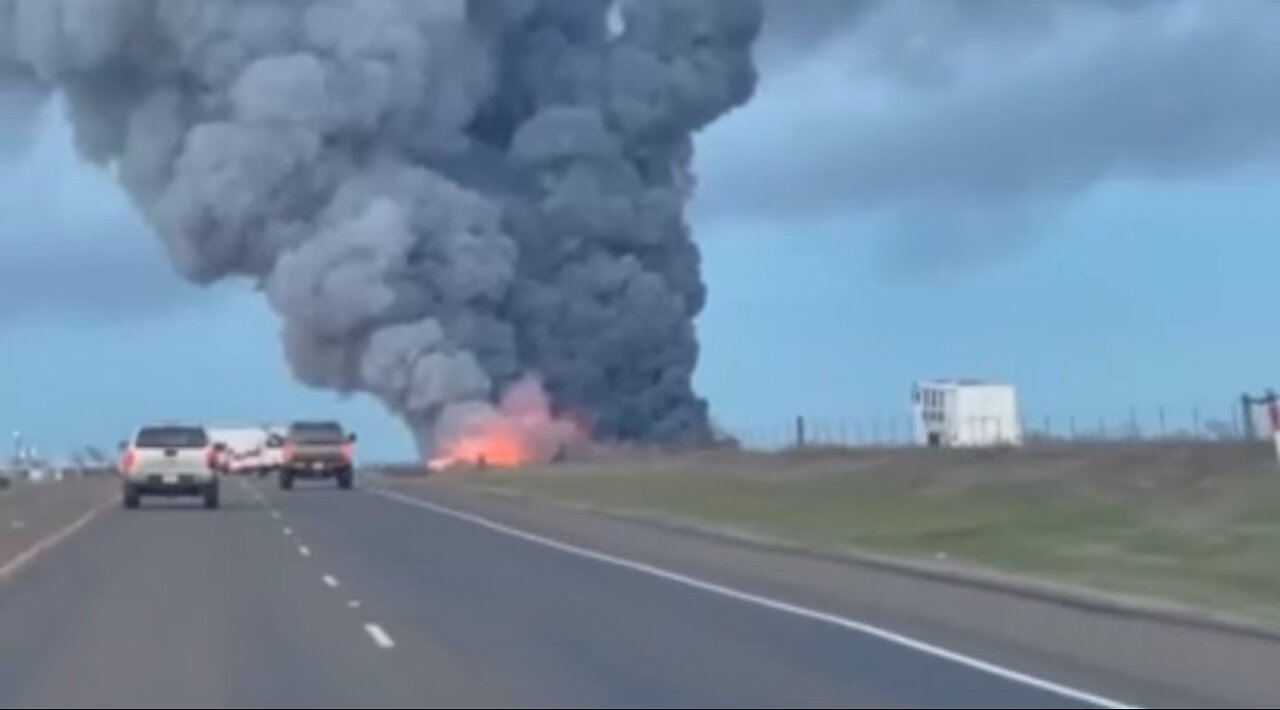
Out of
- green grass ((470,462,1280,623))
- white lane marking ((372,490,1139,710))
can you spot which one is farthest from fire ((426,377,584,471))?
white lane marking ((372,490,1139,710))

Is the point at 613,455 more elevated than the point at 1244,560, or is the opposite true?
the point at 613,455

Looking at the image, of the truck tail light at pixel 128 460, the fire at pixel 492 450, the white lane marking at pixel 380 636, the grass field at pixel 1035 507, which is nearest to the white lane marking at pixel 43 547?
the truck tail light at pixel 128 460

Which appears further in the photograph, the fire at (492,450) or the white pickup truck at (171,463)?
the fire at (492,450)

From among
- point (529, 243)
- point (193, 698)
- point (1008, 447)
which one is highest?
point (529, 243)

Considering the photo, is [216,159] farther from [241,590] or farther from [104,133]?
[241,590]

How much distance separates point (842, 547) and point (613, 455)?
173 ft

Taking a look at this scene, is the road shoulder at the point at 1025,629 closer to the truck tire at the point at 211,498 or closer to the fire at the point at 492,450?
the truck tire at the point at 211,498

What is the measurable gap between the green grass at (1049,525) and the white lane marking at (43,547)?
34.3 feet

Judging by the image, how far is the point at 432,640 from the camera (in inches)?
987

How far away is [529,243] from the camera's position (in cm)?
9488

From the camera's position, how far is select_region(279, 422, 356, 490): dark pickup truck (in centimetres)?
8394

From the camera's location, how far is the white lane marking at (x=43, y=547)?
127 feet

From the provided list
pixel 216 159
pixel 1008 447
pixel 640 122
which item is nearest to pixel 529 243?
pixel 640 122

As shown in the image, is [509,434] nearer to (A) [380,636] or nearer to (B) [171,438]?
(B) [171,438]
